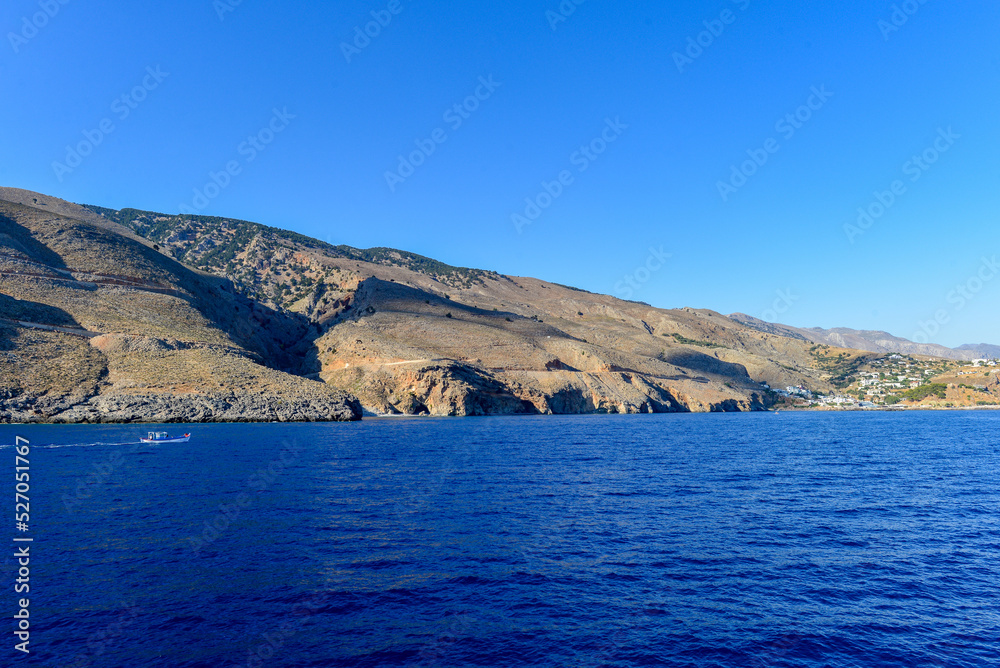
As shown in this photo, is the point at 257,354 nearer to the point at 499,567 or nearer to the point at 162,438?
the point at 162,438

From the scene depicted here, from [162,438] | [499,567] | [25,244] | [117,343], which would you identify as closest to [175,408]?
[117,343]

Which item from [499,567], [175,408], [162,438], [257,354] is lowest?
[162,438]

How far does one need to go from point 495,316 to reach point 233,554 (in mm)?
160851

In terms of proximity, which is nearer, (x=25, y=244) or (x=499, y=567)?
(x=499, y=567)

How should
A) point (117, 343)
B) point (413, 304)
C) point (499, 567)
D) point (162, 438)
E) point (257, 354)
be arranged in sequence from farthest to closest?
1. point (413, 304)
2. point (257, 354)
3. point (117, 343)
4. point (162, 438)
5. point (499, 567)

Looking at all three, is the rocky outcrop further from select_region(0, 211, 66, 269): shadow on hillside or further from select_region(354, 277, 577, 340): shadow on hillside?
select_region(354, 277, 577, 340): shadow on hillside

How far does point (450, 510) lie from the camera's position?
103 ft

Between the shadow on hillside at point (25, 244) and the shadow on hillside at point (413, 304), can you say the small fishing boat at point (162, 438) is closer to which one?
the shadow on hillside at point (25, 244)

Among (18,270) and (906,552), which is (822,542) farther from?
(18,270)

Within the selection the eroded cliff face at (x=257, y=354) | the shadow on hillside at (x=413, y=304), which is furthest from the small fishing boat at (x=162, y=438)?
the shadow on hillside at (x=413, y=304)

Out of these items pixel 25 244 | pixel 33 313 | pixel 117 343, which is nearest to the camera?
pixel 117 343

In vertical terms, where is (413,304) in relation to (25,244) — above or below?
below

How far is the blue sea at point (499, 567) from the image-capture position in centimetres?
1594

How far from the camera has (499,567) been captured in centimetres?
2223
